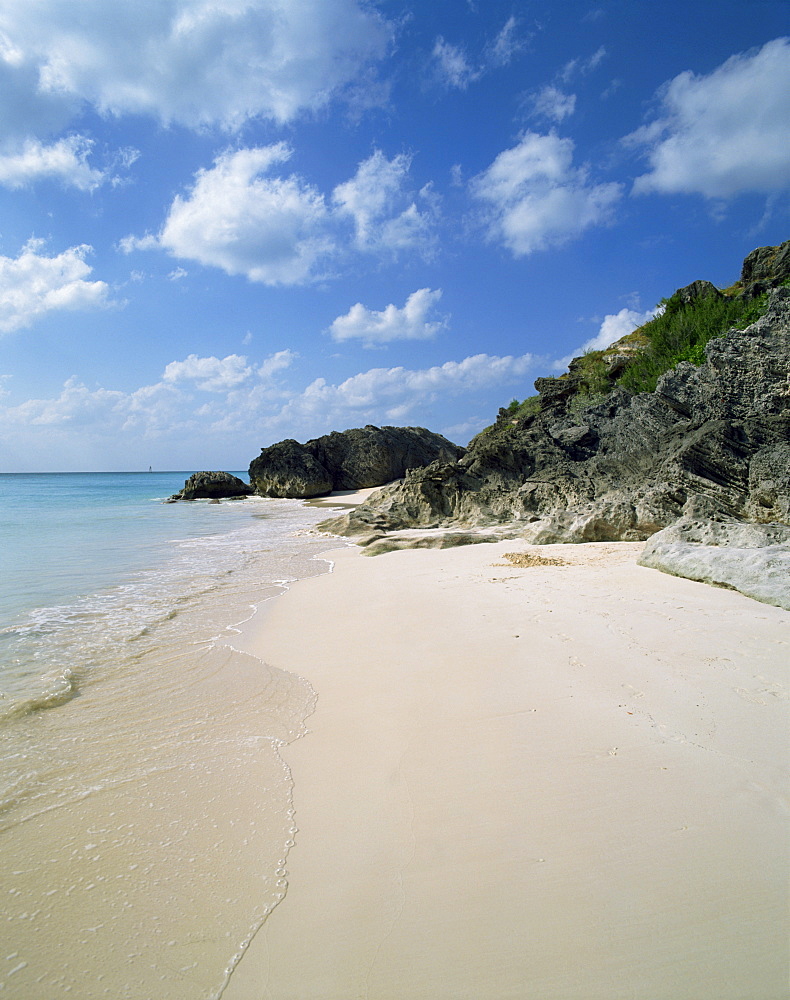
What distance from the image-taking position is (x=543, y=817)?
2.28m

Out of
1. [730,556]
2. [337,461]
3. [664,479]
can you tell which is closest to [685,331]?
[664,479]

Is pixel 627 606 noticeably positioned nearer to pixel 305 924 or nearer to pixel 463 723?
pixel 463 723

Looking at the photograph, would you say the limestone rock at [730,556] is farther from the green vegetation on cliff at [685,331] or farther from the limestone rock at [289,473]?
the limestone rock at [289,473]

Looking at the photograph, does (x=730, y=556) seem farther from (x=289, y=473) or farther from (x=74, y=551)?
(x=289, y=473)

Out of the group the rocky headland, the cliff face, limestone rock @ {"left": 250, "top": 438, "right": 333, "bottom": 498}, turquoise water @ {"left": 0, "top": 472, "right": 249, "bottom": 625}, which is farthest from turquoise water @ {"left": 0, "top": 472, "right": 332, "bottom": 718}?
limestone rock @ {"left": 250, "top": 438, "right": 333, "bottom": 498}

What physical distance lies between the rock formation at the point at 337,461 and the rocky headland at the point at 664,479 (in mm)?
19016

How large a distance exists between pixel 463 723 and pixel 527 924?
4.61 feet

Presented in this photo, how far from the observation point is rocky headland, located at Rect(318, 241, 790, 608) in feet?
21.5

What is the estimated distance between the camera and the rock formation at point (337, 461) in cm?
3500

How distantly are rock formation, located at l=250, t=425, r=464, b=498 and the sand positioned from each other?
98.0 ft

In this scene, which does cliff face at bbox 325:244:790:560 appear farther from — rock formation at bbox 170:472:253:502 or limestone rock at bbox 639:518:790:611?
rock formation at bbox 170:472:253:502

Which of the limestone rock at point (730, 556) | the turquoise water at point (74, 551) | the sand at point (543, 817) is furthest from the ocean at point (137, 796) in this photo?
the limestone rock at point (730, 556)

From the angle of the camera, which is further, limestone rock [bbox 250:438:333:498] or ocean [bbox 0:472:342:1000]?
limestone rock [bbox 250:438:333:498]

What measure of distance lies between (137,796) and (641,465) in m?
11.8
